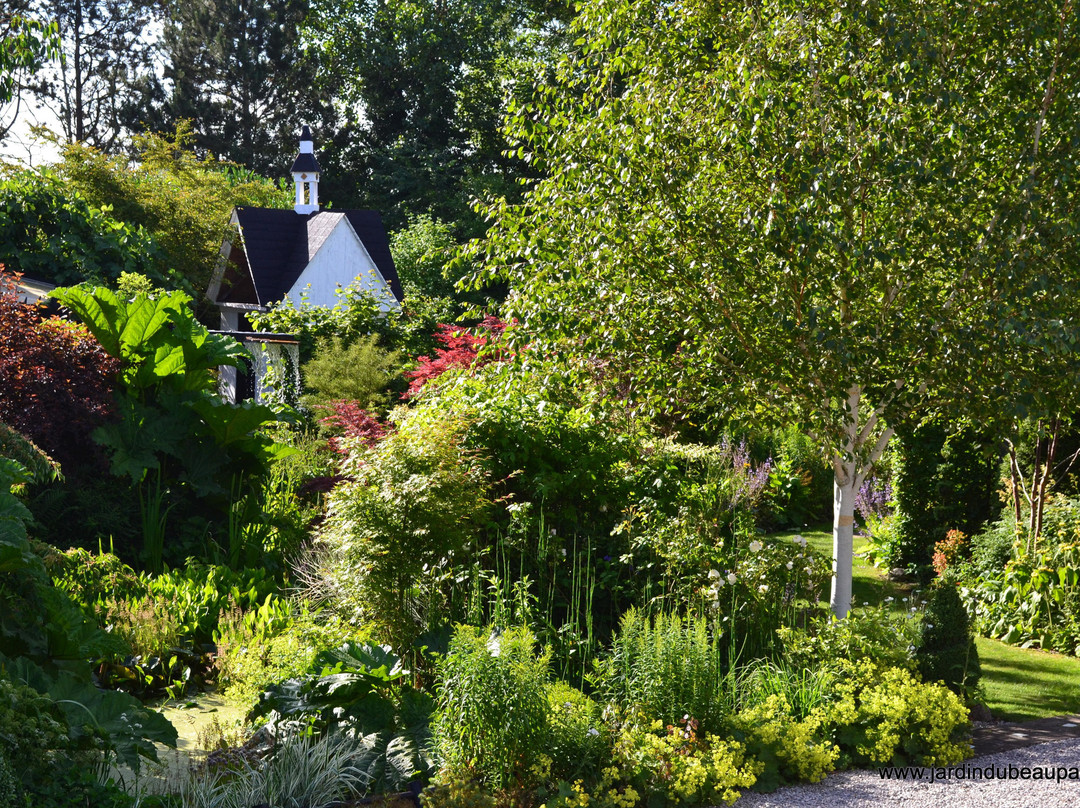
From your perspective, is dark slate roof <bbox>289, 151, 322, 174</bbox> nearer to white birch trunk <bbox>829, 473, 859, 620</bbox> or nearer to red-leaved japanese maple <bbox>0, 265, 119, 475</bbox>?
red-leaved japanese maple <bbox>0, 265, 119, 475</bbox>

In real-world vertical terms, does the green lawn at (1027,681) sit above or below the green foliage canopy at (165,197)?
below

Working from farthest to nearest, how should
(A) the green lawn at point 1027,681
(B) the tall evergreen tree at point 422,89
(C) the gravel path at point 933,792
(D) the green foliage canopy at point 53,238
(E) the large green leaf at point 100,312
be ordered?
(B) the tall evergreen tree at point 422,89
(D) the green foliage canopy at point 53,238
(E) the large green leaf at point 100,312
(A) the green lawn at point 1027,681
(C) the gravel path at point 933,792

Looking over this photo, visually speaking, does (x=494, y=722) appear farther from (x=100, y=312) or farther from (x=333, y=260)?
(x=333, y=260)

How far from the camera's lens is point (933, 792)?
4.38 m

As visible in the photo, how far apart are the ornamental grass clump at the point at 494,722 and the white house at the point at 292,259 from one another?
15.6 meters

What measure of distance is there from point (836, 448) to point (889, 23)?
2.49 meters

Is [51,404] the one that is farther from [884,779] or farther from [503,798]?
[884,779]

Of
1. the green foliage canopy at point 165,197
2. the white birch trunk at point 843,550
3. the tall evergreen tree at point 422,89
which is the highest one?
the tall evergreen tree at point 422,89

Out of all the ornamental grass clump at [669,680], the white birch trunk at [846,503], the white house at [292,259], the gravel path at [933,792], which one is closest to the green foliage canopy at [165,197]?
the white house at [292,259]

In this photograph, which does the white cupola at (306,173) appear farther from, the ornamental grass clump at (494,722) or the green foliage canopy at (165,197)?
the ornamental grass clump at (494,722)

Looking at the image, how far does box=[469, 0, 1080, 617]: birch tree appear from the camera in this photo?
199 inches

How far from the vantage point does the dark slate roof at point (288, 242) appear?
19484mm

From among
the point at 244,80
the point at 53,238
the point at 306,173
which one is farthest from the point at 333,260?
the point at 244,80

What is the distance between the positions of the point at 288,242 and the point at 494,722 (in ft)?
59.1
